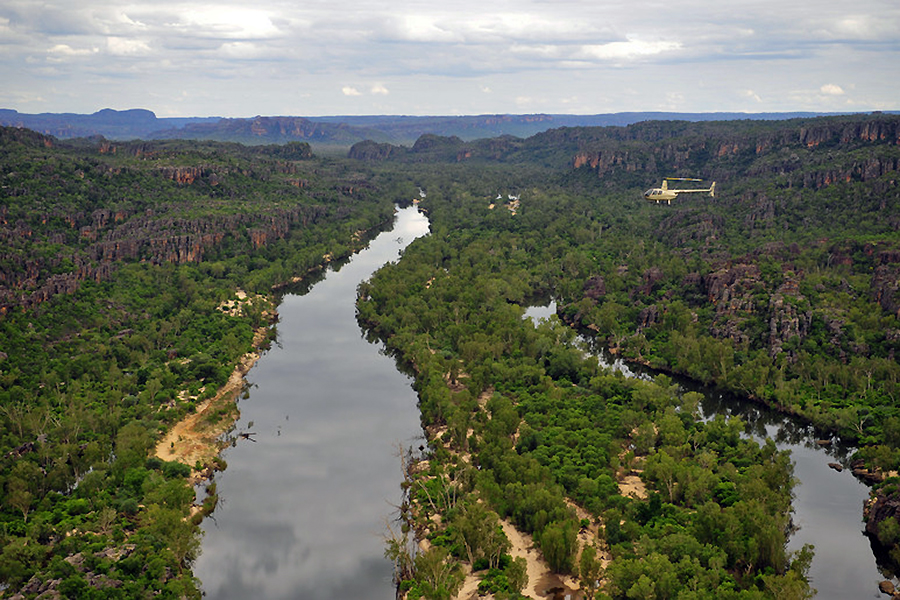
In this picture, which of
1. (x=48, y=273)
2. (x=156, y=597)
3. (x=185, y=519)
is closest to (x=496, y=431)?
(x=185, y=519)

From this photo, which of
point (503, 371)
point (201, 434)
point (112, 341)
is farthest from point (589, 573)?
point (112, 341)

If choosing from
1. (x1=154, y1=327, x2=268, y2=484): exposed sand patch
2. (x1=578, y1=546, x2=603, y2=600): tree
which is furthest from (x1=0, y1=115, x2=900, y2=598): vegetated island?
(x1=154, y1=327, x2=268, y2=484): exposed sand patch

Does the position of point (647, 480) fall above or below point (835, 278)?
below

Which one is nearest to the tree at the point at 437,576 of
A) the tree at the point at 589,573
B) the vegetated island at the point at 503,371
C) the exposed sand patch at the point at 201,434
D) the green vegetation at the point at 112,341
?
the vegetated island at the point at 503,371

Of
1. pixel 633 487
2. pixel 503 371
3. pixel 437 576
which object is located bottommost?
pixel 437 576

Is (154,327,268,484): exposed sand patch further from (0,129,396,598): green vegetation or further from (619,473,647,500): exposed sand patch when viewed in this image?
(619,473,647,500): exposed sand patch

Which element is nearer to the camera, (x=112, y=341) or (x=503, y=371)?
(x=503, y=371)

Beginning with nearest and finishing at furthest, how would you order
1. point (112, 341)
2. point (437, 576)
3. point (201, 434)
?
point (437, 576)
point (201, 434)
point (112, 341)

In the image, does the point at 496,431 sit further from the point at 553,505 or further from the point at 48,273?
the point at 48,273

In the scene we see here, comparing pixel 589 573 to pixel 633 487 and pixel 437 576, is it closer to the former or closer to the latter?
pixel 437 576
